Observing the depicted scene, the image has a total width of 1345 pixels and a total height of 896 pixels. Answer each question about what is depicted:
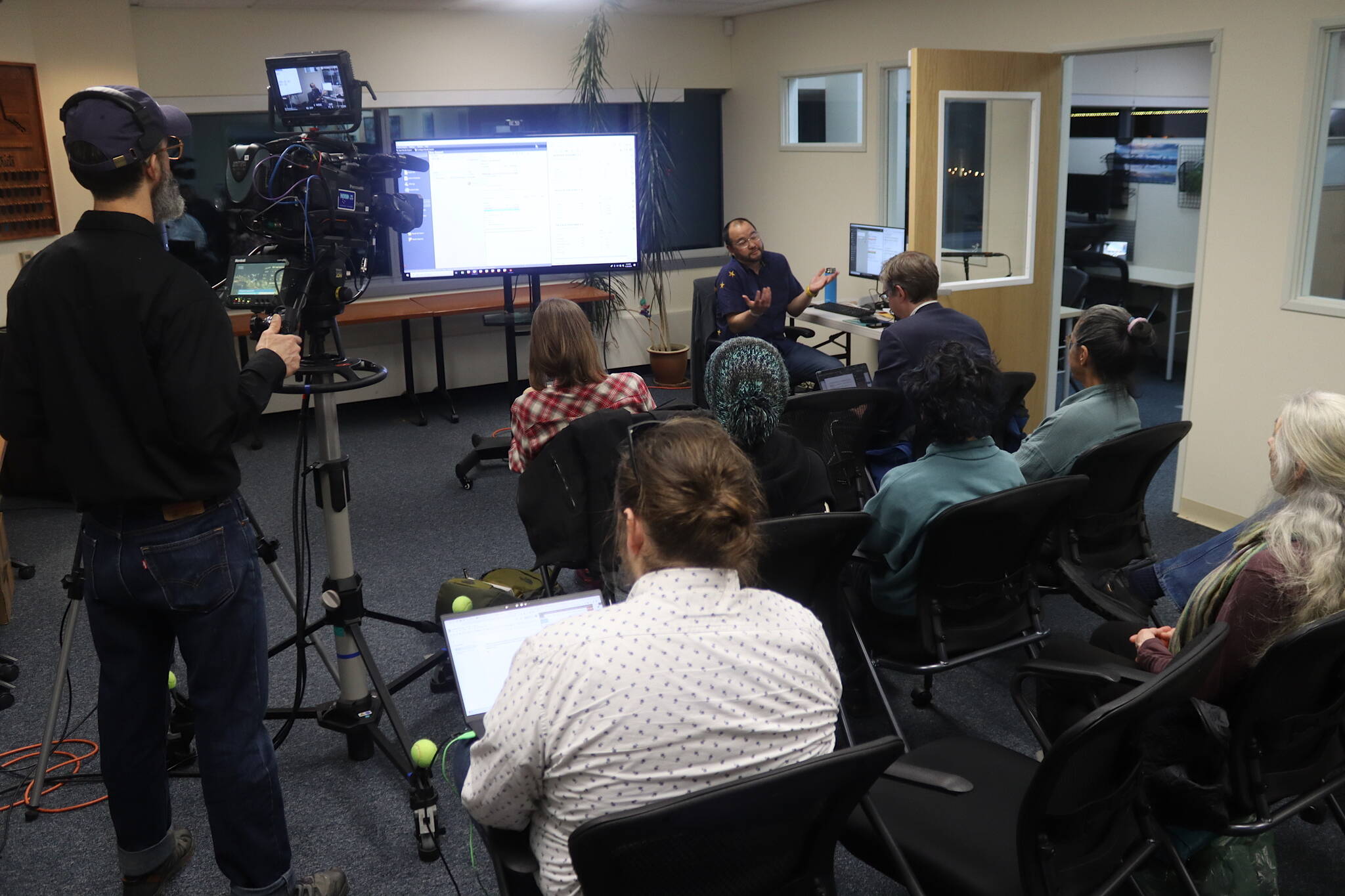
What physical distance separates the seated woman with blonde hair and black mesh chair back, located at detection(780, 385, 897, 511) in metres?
0.50

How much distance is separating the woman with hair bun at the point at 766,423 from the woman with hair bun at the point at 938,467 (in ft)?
0.56

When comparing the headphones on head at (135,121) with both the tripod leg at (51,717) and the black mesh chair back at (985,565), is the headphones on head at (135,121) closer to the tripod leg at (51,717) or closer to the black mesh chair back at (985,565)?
the tripod leg at (51,717)

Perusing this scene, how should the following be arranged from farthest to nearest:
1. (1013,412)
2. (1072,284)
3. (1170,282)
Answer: (1170,282)
(1072,284)
(1013,412)

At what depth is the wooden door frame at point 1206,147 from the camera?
13.7 ft

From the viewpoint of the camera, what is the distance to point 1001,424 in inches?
144

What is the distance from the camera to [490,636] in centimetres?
192

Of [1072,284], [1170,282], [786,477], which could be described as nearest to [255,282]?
[786,477]

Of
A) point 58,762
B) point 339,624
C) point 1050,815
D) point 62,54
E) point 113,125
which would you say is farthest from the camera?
point 62,54

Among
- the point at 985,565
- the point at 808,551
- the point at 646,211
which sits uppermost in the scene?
the point at 646,211

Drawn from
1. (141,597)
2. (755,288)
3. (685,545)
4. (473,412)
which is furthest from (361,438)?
(685,545)

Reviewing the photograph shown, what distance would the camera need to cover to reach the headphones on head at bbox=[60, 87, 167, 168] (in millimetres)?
1791

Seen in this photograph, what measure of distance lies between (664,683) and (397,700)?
6.71 feet

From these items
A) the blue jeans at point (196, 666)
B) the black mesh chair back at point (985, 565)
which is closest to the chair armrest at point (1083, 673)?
the black mesh chair back at point (985, 565)

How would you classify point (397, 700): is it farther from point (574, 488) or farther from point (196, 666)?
point (196, 666)
